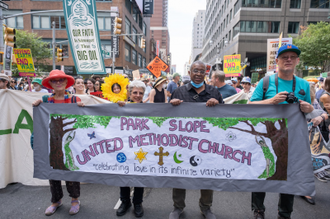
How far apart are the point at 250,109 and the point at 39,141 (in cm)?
297

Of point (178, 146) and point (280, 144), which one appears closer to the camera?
point (280, 144)

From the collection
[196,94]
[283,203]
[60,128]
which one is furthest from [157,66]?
[283,203]

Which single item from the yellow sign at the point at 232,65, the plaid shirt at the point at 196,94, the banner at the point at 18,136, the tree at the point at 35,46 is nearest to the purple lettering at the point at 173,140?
the plaid shirt at the point at 196,94

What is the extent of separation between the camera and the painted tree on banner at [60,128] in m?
2.83

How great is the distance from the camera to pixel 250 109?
2.50 meters

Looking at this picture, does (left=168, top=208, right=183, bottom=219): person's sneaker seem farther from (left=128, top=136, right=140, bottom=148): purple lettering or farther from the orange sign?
the orange sign

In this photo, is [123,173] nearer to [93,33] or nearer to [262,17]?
[93,33]

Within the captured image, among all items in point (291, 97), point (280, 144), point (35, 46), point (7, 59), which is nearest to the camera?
point (291, 97)

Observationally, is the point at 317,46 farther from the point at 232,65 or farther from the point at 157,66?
the point at 157,66

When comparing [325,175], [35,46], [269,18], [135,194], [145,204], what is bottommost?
[145,204]

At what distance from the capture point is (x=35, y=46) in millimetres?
25203

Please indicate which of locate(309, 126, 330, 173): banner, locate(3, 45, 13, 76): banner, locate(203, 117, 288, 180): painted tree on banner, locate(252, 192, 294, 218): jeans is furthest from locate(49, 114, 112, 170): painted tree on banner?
locate(3, 45, 13, 76): banner

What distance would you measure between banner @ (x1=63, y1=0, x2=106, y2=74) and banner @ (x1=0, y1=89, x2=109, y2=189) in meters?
2.12

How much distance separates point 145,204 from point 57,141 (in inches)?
65.2
